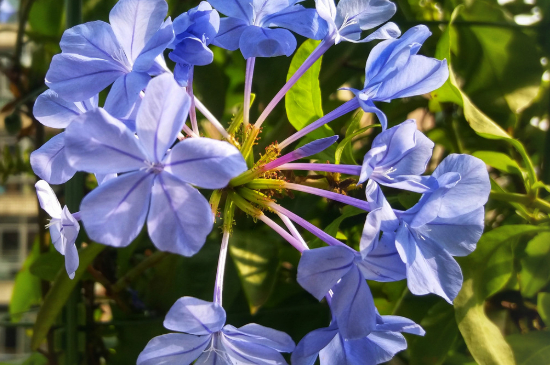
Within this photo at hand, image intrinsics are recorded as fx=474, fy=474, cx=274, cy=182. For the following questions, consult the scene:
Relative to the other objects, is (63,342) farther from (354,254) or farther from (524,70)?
(524,70)

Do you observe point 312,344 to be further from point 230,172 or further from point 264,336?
point 230,172

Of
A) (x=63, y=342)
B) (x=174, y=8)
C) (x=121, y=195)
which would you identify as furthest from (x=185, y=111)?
(x=63, y=342)

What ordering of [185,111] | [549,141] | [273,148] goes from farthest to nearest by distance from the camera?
[549,141] < [273,148] < [185,111]

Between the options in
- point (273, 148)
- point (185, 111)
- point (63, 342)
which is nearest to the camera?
point (185, 111)

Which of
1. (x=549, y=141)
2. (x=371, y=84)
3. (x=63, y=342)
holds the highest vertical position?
(x=371, y=84)

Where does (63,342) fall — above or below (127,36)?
below

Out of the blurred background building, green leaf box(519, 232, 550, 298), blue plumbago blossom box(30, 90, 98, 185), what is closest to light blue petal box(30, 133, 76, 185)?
blue plumbago blossom box(30, 90, 98, 185)

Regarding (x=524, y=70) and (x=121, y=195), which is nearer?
(x=121, y=195)
